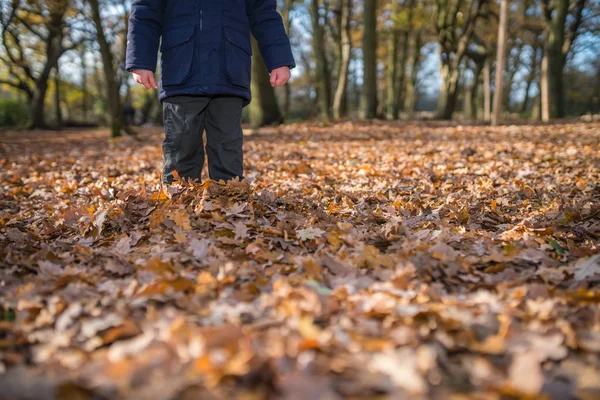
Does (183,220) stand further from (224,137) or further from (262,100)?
(262,100)

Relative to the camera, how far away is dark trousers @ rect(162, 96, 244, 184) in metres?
3.18

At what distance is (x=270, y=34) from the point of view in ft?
10.8

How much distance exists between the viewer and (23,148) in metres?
8.66

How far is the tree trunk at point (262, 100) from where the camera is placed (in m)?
9.86

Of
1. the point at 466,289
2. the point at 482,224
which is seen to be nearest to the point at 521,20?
the point at 482,224

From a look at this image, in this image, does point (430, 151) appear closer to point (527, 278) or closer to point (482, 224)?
point (482, 224)

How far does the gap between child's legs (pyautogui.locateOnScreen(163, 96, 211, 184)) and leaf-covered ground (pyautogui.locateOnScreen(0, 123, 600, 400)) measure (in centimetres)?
44

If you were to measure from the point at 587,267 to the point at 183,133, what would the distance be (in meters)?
2.74

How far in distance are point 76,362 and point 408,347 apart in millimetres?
1003

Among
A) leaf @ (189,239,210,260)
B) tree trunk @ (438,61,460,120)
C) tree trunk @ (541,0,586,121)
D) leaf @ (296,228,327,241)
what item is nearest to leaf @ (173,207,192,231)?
leaf @ (189,239,210,260)

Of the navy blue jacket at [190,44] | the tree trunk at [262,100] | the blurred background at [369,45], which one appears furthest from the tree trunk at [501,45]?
the navy blue jacket at [190,44]

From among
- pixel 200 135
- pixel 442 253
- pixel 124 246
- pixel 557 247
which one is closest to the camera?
pixel 442 253

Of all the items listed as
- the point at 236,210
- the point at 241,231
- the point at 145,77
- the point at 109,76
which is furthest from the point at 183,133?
the point at 109,76

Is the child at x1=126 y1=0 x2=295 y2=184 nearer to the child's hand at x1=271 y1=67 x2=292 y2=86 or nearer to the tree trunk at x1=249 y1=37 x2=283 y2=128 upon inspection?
the child's hand at x1=271 y1=67 x2=292 y2=86
